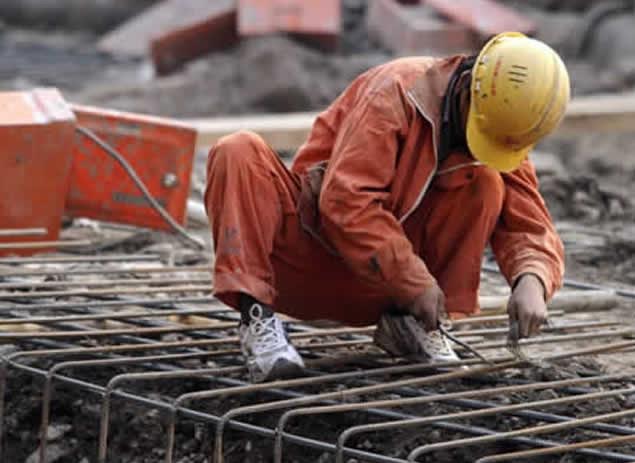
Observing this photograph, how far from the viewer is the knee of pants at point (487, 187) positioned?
4758mm

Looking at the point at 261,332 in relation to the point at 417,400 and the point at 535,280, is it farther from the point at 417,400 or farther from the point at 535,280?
the point at 535,280

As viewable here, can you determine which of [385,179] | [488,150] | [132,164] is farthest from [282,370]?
[132,164]

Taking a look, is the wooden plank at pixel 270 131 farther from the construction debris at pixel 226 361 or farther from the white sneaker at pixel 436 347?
the white sneaker at pixel 436 347

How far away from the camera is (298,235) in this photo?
16.1ft

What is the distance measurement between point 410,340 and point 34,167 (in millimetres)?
2382

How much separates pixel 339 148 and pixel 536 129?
56 centimetres

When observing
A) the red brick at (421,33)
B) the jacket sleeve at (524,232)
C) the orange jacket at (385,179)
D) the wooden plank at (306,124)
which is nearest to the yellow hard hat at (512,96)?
the orange jacket at (385,179)

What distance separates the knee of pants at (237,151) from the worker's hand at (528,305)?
86cm

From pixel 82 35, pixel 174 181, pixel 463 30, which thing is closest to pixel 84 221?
pixel 174 181

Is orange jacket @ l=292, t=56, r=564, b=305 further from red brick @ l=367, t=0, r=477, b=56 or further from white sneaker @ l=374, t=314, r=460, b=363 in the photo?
red brick @ l=367, t=0, r=477, b=56

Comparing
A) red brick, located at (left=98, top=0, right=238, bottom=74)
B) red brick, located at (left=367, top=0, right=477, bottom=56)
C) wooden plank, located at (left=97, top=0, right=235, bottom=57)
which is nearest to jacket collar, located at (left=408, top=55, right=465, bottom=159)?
red brick, located at (left=367, top=0, right=477, bottom=56)

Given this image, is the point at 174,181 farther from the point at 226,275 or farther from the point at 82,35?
the point at 82,35

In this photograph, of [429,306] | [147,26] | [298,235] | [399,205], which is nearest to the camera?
[429,306]

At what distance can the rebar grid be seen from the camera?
449 cm
